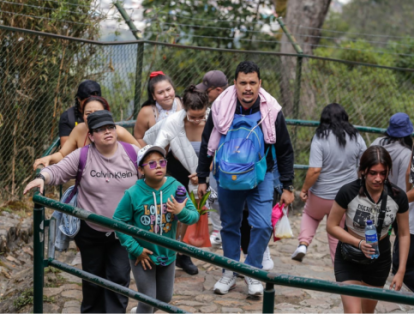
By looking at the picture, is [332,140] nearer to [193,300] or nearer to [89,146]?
[193,300]

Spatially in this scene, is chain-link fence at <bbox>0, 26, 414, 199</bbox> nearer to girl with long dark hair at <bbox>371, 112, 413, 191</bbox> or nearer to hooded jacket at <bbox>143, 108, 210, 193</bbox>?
hooded jacket at <bbox>143, 108, 210, 193</bbox>

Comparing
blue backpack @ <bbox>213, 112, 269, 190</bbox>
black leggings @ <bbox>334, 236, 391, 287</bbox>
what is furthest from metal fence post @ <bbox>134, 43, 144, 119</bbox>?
black leggings @ <bbox>334, 236, 391, 287</bbox>

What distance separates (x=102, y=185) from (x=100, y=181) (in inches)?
1.2

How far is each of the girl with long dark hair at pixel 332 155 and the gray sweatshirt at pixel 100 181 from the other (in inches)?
77.9

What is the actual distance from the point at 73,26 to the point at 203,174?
10.2ft

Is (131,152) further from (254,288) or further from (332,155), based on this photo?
(332,155)

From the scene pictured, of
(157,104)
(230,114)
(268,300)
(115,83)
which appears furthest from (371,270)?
(115,83)

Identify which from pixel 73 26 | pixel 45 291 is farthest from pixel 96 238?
pixel 73 26

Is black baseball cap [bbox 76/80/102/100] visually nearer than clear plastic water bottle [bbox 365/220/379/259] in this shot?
No

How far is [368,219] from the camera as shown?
3.83m

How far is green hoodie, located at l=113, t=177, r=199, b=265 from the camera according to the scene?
3783 millimetres

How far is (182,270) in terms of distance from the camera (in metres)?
5.54

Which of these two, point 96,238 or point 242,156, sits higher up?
point 242,156

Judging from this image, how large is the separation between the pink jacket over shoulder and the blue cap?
137 centimetres
